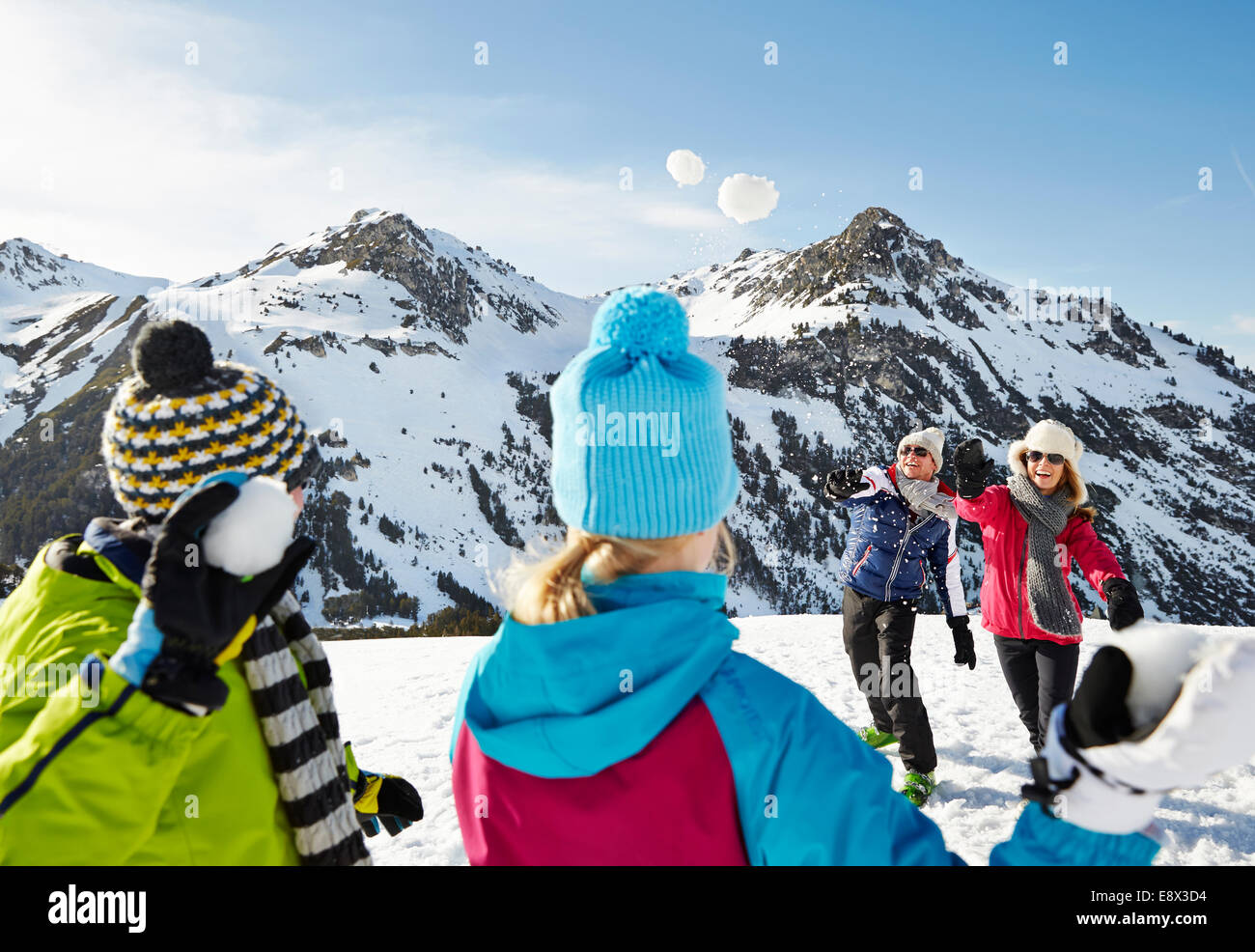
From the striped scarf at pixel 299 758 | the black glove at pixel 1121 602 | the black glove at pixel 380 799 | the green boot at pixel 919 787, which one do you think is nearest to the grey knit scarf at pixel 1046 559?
the black glove at pixel 1121 602

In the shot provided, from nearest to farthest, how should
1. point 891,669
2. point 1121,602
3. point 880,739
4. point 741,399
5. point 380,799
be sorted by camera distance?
point 380,799 → point 1121,602 → point 891,669 → point 880,739 → point 741,399

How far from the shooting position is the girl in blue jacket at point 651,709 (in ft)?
3.56

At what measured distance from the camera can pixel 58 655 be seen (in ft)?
4.39

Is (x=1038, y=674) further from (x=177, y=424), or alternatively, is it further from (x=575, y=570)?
(x=177, y=424)

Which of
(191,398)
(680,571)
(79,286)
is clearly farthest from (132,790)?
(79,286)

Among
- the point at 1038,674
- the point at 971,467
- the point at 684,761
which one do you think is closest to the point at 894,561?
the point at 971,467

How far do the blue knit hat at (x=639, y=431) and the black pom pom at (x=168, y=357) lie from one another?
0.98 m

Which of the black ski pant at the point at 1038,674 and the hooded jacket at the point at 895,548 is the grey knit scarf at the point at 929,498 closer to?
the hooded jacket at the point at 895,548

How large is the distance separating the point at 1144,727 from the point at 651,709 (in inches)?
31.9

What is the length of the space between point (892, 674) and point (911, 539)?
1001 mm

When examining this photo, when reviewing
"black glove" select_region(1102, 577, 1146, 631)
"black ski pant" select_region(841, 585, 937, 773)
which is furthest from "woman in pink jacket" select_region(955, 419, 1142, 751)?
"black ski pant" select_region(841, 585, 937, 773)

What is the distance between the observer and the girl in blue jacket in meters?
1.08

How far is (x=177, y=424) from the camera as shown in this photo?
158cm
